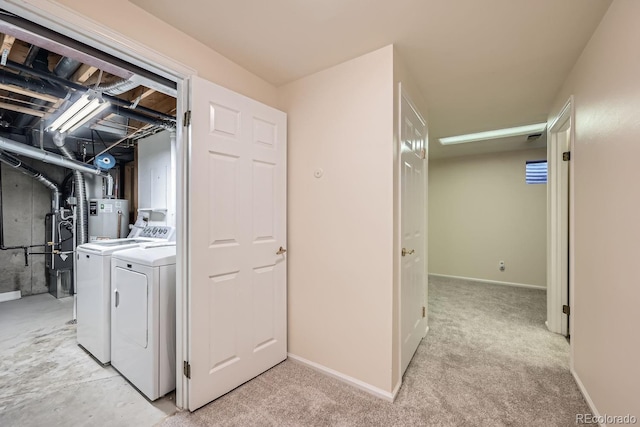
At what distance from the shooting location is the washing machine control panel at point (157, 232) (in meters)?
2.75

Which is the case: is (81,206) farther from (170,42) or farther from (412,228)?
(412,228)

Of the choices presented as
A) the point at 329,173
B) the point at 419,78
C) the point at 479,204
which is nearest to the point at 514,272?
the point at 479,204

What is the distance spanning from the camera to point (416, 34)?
162 centimetres

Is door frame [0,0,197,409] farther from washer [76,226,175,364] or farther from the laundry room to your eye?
washer [76,226,175,364]

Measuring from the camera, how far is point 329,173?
77.9 inches

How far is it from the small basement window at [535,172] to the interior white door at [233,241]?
4443 millimetres

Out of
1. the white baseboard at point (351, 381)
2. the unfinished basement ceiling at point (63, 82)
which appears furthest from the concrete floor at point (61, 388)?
the unfinished basement ceiling at point (63, 82)

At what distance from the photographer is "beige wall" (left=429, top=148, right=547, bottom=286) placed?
14.3ft

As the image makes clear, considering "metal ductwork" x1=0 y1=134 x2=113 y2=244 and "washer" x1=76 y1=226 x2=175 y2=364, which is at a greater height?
"metal ductwork" x1=0 y1=134 x2=113 y2=244

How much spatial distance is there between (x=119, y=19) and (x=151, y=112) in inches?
54.4

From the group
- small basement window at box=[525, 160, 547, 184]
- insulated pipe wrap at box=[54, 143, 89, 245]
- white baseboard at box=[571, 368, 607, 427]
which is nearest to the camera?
white baseboard at box=[571, 368, 607, 427]

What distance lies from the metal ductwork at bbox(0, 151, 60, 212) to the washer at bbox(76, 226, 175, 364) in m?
2.57

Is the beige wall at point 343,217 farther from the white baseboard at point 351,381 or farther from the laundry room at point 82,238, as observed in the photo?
the laundry room at point 82,238

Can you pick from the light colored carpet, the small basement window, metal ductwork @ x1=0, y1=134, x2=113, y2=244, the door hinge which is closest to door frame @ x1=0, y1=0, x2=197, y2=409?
the door hinge
